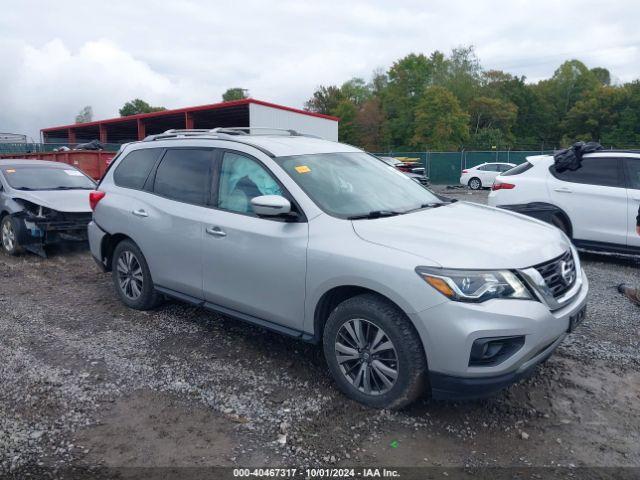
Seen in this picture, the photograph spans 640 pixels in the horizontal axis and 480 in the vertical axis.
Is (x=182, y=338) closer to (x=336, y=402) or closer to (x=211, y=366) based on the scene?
(x=211, y=366)

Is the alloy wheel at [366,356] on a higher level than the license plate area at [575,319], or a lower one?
lower

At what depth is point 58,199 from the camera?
810 cm

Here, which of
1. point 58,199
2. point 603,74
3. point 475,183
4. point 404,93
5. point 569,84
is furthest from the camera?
point 603,74

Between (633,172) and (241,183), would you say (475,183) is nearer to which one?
→ (633,172)

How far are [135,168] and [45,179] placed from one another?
4498 mm

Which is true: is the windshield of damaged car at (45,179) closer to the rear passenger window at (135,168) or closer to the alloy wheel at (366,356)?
the rear passenger window at (135,168)

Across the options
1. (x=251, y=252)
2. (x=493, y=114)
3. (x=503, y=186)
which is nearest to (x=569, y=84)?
(x=493, y=114)

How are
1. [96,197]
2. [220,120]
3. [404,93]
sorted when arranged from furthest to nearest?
[404,93]
[220,120]
[96,197]

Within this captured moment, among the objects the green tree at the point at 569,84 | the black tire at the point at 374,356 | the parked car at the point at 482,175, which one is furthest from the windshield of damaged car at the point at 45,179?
the green tree at the point at 569,84

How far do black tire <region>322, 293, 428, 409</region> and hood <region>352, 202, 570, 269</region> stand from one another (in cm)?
40

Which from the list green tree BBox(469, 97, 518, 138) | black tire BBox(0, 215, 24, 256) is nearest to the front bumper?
black tire BBox(0, 215, 24, 256)

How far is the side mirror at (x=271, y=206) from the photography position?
357 centimetres

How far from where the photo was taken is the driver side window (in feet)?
13.2

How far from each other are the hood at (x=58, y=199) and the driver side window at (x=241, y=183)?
4557 millimetres
